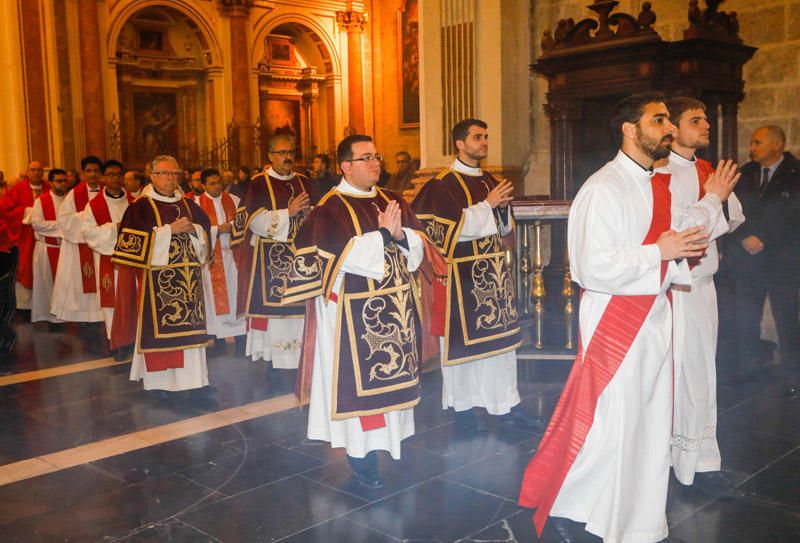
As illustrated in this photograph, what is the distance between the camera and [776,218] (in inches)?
238

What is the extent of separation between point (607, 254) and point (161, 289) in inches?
153

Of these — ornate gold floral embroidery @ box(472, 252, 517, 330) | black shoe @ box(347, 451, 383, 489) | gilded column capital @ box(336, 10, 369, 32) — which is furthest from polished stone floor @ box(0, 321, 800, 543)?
gilded column capital @ box(336, 10, 369, 32)

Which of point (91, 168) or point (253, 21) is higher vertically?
point (253, 21)

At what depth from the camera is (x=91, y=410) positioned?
5.94 meters

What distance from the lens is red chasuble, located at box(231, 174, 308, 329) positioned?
6828 millimetres

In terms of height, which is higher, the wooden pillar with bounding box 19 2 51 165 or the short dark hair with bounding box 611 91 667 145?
the wooden pillar with bounding box 19 2 51 165

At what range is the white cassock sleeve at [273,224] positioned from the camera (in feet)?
21.8

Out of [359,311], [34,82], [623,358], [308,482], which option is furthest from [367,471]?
[34,82]

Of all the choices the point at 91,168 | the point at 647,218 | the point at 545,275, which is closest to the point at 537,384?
the point at 545,275

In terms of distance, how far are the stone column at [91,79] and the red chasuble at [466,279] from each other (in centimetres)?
1258

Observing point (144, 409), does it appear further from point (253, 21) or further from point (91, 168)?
point (253, 21)

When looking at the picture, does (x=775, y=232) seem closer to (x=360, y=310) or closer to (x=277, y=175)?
(x=360, y=310)

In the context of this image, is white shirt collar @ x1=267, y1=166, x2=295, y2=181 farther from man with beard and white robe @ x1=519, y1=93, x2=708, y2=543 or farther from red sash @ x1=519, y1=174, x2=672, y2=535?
red sash @ x1=519, y1=174, x2=672, y2=535

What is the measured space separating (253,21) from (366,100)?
3544mm
